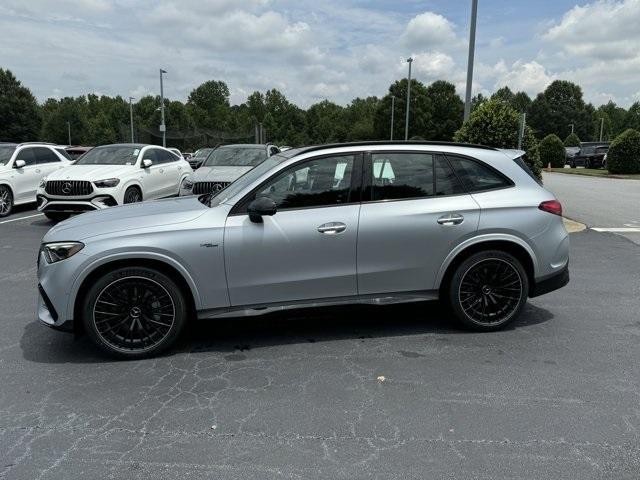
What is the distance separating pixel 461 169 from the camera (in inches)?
189

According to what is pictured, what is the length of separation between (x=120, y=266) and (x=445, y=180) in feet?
9.27

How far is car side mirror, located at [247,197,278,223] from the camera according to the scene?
4.18 metres

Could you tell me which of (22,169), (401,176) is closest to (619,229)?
(401,176)

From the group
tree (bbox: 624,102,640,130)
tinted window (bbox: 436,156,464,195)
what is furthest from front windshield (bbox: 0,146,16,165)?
tree (bbox: 624,102,640,130)

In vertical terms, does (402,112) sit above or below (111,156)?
above

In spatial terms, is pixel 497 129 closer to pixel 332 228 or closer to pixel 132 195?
pixel 132 195

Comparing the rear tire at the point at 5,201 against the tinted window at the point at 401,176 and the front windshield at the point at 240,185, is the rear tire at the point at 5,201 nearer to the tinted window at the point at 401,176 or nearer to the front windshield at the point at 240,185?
the front windshield at the point at 240,185

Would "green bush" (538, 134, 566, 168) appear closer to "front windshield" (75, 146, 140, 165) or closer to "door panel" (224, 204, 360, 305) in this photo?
"front windshield" (75, 146, 140, 165)

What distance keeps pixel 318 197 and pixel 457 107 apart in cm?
8445

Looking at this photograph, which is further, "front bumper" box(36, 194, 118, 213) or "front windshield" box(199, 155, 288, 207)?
"front bumper" box(36, 194, 118, 213)

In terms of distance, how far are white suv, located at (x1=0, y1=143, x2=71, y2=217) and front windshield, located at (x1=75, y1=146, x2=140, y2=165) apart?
1.83m

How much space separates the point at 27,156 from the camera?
13125mm

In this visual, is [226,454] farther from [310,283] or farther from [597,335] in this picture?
[597,335]

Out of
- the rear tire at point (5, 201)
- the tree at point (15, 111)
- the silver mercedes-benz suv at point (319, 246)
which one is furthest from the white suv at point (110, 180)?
the tree at point (15, 111)
